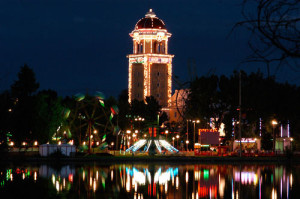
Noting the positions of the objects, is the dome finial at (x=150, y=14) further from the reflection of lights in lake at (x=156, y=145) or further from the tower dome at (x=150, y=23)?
the reflection of lights in lake at (x=156, y=145)

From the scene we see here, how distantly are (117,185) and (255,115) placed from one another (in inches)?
2596

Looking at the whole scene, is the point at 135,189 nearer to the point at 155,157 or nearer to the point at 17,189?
the point at 17,189

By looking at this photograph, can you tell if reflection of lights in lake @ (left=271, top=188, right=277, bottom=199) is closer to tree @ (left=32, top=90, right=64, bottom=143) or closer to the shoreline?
the shoreline

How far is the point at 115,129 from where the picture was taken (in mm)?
87562

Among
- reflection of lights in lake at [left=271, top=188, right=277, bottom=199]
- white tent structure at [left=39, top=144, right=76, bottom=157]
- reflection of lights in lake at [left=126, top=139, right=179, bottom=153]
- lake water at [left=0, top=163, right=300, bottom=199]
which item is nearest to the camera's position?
reflection of lights in lake at [left=271, top=188, right=277, bottom=199]

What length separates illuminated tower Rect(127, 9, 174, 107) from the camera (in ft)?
526

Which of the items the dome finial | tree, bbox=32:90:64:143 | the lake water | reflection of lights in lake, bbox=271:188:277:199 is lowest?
reflection of lights in lake, bbox=271:188:277:199

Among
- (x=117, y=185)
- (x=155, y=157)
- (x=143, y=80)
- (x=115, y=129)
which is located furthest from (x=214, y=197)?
(x=143, y=80)

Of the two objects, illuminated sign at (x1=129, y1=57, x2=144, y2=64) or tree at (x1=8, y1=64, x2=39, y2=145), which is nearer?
tree at (x1=8, y1=64, x2=39, y2=145)

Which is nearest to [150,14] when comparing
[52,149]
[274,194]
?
[52,149]

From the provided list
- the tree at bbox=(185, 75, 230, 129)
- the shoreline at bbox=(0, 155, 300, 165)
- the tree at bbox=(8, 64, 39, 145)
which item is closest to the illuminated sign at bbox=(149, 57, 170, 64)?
the tree at bbox=(185, 75, 230, 129)

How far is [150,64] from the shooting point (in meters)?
162

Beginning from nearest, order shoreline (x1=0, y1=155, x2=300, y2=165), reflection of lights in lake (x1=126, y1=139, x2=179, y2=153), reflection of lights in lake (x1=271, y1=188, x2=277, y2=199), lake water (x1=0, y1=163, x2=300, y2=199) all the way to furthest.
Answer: reflection of lights in lake (x1=271, y1=188, x2=277, y2=199) < lake water (x1=0, y1=163, x2=300, y2=199) < shoreline (x1=0, y1=155, x2=300, y2=165) < reflection of lights in lake (x1=126, y1=139, x2=179, y2=153)

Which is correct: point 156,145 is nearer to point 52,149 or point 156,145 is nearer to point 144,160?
point 144,160
